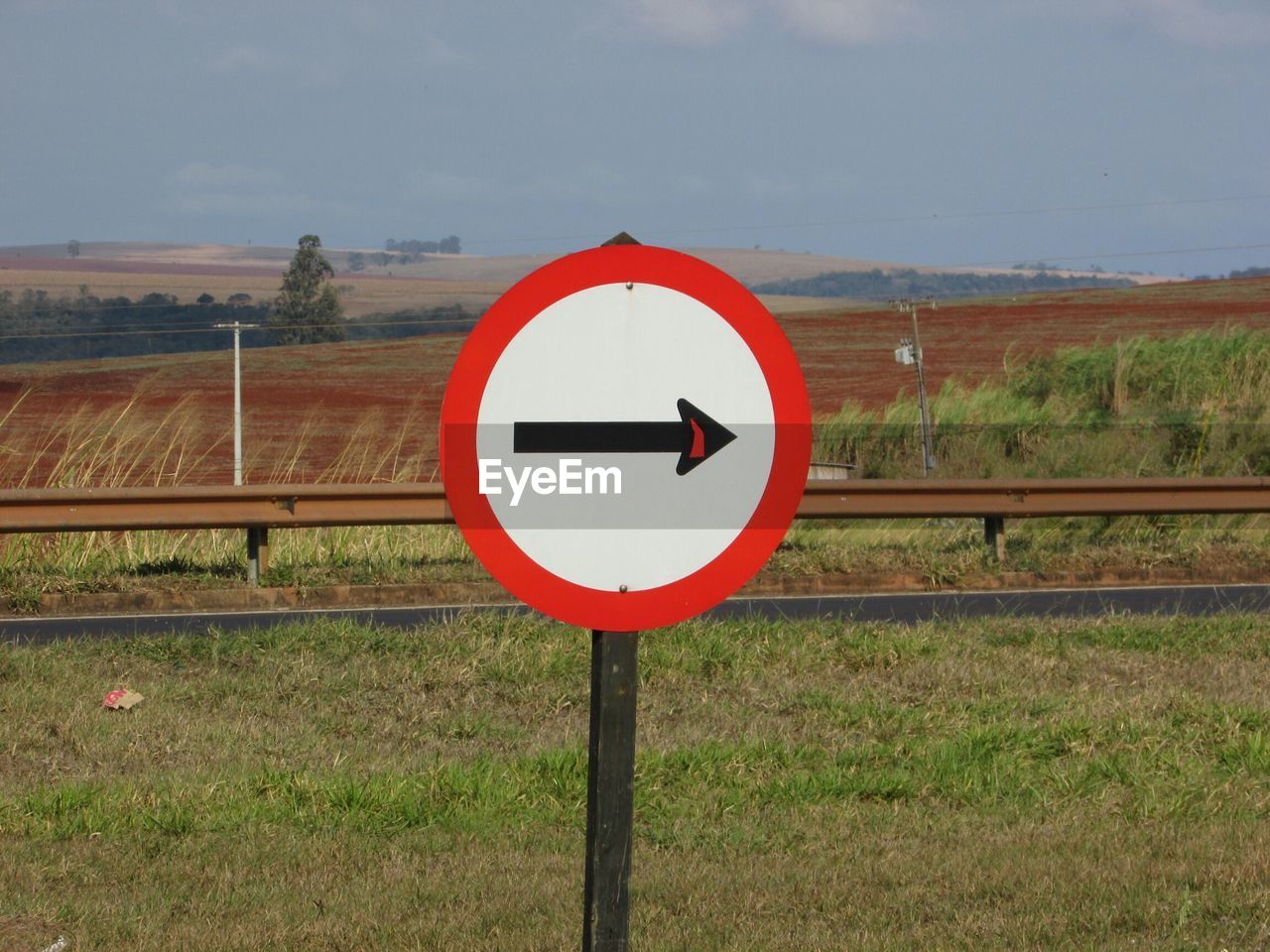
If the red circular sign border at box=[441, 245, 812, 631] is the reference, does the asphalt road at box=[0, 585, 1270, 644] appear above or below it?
below

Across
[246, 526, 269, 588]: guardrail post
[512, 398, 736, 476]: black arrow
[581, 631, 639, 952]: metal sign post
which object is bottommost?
[246, 526, 269, 588]: guardrail post

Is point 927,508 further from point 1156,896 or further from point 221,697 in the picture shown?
point 1156,896

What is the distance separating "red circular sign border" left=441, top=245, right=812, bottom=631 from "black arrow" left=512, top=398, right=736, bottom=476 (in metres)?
0.11

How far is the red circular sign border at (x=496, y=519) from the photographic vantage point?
9.39 feet

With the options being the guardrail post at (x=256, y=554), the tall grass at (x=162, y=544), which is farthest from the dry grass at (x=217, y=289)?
the guardrail post at (x=256, y=554)

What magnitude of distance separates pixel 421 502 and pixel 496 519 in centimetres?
979

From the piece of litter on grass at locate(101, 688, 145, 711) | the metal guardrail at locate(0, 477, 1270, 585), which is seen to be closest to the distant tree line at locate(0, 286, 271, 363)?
the metal guardrail at locate(0, 477, 1270, 585)

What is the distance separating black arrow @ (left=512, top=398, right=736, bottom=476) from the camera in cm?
287

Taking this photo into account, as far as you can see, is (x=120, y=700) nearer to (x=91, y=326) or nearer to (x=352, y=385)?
(x=352, y=385)

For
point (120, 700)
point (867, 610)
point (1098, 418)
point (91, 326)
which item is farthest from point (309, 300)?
point (120, 700)

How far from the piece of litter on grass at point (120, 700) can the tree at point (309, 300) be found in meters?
36.8

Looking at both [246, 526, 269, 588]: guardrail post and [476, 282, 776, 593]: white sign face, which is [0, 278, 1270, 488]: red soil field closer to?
[246, 526, 269, 588]: guardrail post

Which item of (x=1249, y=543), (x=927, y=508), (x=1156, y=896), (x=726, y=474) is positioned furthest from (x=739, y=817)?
(x=1249, y=543)
